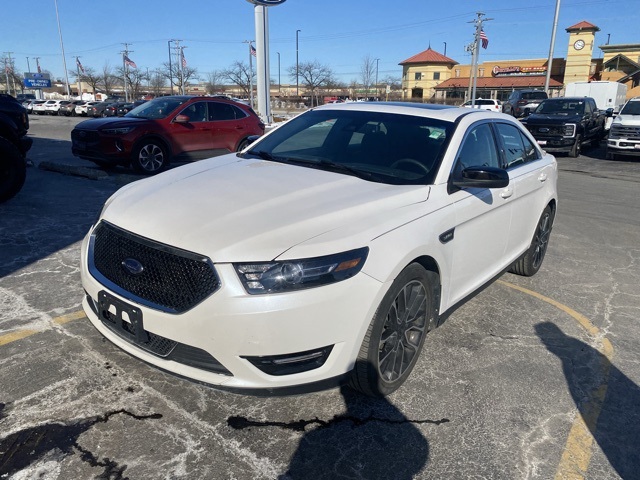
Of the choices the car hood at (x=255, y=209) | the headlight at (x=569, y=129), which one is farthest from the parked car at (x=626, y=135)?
the car hood at (x=255, y=209)

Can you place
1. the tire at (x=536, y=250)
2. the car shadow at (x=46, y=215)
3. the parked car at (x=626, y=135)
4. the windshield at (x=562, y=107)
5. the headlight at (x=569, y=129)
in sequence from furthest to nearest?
the windshield at (x=562, y=107) → the headlight at (x=569, y=129) → the parked car at (x=626, y=135) → the car shadow at (x=46, y=215) → the tire at (x=536, y=250)

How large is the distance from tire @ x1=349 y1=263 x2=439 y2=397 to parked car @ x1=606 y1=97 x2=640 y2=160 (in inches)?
611

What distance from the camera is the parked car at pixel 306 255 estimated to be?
232 cm

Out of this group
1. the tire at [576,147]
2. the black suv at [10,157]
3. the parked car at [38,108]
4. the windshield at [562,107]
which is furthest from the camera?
the parked car at [38,108]

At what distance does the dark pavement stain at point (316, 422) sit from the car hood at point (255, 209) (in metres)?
0.98

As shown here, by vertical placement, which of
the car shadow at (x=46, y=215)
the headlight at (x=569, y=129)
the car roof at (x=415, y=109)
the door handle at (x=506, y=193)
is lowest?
the car shadow at (x=46, y=215)

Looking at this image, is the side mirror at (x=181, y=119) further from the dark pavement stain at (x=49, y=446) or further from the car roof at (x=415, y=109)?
the dark pavement stain at (x=49, y=446)

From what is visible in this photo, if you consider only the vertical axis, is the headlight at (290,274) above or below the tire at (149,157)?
above

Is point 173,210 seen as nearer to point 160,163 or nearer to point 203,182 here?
point 203,182

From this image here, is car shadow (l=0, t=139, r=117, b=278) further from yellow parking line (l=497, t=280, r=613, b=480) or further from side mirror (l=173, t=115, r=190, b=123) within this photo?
yellow parking line (l=497, t=280, r=613, b=480)

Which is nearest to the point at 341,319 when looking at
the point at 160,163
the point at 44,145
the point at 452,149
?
the point at 452,149

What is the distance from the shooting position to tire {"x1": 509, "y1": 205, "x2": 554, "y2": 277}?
4.90 metres

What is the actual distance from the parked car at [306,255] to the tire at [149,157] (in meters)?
6.37

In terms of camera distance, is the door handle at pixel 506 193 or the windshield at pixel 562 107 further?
the windshield at pixel 562 107
